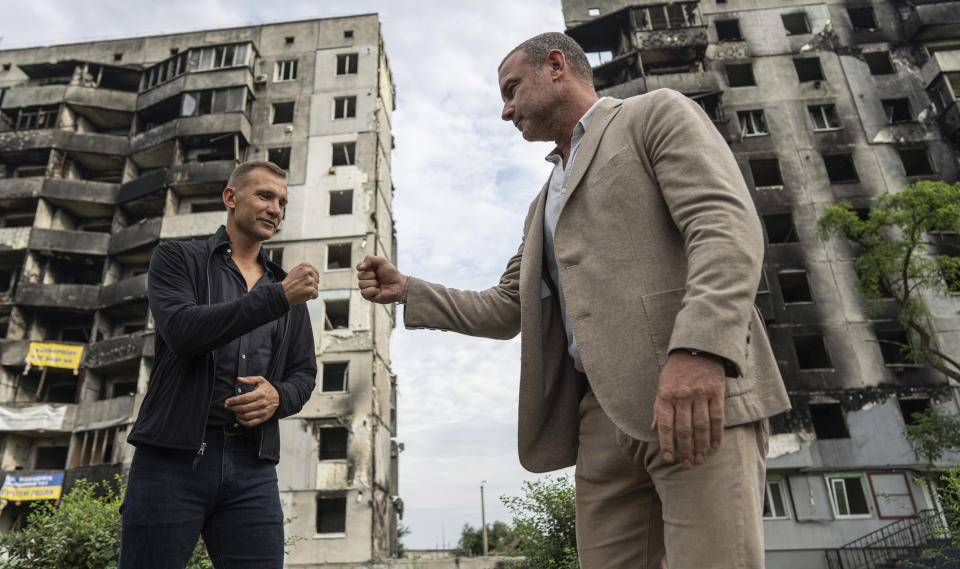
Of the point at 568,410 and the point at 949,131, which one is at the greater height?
the point at 949,131

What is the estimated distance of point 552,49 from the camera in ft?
9.06

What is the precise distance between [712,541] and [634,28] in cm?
3632

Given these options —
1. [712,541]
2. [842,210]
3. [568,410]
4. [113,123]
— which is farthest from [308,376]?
[113,123]

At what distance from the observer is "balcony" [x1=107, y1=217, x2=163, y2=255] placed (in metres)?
31.8

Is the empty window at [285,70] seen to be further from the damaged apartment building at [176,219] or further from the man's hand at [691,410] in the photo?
the man's hand at [691,410]

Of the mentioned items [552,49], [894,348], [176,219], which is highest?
[176,219]

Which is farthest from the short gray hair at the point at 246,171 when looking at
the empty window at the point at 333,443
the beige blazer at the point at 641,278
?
the empty window at the point at 333,443

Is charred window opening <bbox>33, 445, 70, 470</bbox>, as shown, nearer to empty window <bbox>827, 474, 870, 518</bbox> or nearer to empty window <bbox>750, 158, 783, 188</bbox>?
empty window <bbox>827, 474, 870, 518</bbox>

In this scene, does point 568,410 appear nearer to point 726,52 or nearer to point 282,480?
point 282,480

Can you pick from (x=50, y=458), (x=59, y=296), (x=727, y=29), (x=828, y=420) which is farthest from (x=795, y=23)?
(x=50, y=458)

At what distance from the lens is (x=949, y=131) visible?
99.1ft

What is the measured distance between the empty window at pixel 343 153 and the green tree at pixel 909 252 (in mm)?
23441

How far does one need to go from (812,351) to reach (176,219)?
32.2 meters

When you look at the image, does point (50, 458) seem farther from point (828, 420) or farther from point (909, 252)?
point (909, 252)
